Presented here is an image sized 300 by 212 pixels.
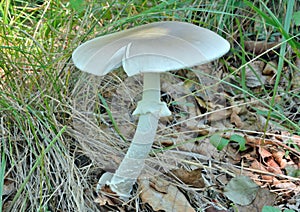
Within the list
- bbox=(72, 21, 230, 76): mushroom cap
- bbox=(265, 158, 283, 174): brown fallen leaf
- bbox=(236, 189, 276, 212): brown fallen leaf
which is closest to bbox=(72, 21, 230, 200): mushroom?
bbox=(72, 21, 230, 76): mushroom cap

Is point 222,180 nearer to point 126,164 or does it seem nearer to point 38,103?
point 126,164

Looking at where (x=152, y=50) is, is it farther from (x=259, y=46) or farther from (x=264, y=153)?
(x=259, y=46)

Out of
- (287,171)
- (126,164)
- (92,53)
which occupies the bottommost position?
(287,171)

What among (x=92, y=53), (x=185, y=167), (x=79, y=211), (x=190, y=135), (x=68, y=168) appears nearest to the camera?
(x=92, y=53)

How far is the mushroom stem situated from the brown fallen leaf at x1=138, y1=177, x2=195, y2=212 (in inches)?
2.5

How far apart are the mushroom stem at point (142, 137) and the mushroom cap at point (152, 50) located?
0.13m

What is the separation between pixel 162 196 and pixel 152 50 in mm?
593

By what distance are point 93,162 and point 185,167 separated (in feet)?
1.15

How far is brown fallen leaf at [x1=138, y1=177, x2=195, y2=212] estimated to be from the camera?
144cm

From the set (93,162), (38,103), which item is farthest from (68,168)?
(38,103)

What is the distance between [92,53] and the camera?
3.89 ft

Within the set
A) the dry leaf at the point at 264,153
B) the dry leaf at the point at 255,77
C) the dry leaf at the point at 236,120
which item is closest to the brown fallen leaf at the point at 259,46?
the dry leaf at the point at 255,77

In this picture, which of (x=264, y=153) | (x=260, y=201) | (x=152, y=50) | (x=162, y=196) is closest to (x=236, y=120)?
(x=264, y=153)

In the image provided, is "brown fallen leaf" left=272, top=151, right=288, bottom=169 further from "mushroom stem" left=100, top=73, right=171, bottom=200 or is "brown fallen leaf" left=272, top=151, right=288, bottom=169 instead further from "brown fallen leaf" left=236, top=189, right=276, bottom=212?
"mushroom stem" left=100, top=73, right=171, bottom=200
